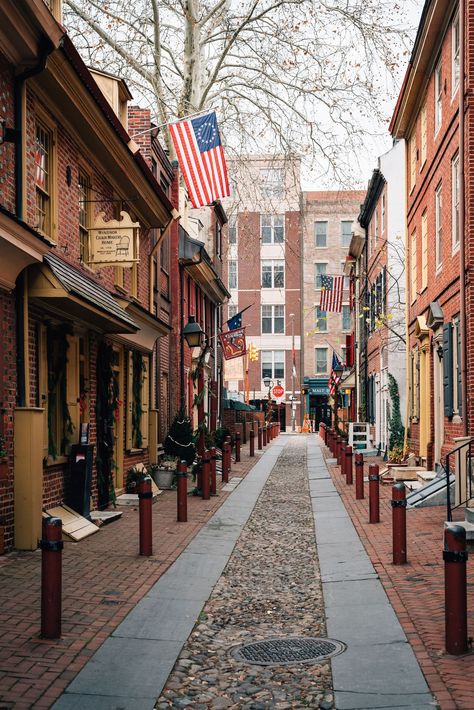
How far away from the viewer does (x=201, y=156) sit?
18750mm

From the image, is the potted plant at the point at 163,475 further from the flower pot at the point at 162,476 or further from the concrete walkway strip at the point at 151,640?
the concrete walkway strip at the point at 151,640

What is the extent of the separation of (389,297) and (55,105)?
53.1ft

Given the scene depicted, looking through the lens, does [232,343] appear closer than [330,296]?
Yes

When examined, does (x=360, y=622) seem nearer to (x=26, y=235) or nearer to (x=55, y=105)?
(x=26, y=235)

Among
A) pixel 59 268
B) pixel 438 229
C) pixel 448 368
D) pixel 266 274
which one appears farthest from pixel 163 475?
pixel 266 274

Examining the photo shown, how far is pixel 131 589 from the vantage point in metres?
8.62

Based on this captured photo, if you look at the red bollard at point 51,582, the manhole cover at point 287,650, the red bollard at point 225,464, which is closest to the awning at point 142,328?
the red bollard at point 225,464

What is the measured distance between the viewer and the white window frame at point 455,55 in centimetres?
1607

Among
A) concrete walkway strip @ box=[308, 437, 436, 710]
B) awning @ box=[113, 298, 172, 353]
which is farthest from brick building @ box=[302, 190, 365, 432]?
concrete walkway strip @ box=[308, 437, 436, 710]

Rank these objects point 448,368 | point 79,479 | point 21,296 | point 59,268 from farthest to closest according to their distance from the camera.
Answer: point 448,368, point 79,479, point 59,268, point 21,296

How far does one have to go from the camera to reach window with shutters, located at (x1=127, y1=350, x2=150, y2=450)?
1800cm

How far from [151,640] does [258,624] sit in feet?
3.83

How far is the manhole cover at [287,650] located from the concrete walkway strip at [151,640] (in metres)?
0.51

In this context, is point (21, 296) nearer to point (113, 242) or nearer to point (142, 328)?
point (113, 242)
